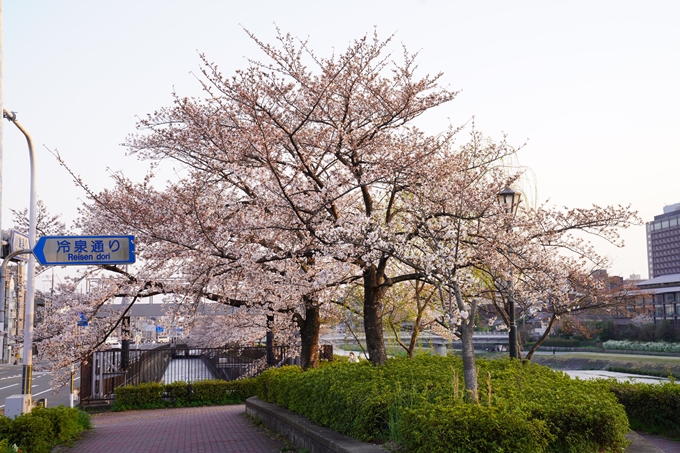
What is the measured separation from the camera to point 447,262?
7.86 metres

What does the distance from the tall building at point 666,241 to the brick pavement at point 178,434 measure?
159698 millimetres

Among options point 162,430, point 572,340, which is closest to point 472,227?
point 162,430

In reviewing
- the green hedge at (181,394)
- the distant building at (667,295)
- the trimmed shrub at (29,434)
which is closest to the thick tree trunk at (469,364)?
the trimmed shrub at (29,434)

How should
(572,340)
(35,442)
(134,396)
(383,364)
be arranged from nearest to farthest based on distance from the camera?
1. (35,442)
2. (383,364)
3. (134,396)
4. (572,340)

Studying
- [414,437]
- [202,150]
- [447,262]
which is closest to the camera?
[414,437]

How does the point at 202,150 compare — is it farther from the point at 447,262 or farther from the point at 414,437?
the point at 414,437

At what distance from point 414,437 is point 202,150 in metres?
9.03

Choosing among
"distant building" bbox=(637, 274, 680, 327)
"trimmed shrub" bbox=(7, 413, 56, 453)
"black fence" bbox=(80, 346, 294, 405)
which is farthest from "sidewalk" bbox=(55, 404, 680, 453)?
"distant building" bbox=(637, 274, 680, 327)

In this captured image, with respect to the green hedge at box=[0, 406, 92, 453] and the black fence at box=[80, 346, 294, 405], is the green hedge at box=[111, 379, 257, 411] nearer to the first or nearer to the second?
the black fence at box=[80, 346, 294, 405]

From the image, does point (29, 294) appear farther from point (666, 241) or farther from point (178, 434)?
point (666, 241)

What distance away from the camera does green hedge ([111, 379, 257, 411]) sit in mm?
18859

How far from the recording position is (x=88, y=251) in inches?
451

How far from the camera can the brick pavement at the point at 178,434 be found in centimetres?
1079

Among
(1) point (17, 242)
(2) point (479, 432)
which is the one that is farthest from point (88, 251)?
(2) point (479, 432)
